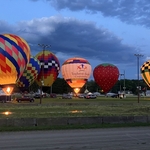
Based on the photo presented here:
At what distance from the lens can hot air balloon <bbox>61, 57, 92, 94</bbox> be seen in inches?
3014

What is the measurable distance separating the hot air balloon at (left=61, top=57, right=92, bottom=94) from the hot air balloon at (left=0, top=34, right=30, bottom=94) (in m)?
25.6

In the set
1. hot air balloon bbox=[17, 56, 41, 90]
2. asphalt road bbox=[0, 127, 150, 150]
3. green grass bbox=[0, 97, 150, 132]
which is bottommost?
asphalt road bbox=[0, 127, 150, 150]

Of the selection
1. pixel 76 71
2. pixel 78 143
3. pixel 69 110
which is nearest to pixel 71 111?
pixel 69 110

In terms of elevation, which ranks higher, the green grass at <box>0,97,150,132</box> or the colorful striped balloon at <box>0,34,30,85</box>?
the colorful striped balloon at <box>0,34,30,85</box>

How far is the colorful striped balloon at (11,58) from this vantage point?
49.0 meters

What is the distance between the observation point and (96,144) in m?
11.9

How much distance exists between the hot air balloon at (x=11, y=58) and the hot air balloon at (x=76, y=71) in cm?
2560

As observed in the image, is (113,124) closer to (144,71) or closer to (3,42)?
(3,42)

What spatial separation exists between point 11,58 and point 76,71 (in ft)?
94.1

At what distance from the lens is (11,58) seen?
49.4 meters

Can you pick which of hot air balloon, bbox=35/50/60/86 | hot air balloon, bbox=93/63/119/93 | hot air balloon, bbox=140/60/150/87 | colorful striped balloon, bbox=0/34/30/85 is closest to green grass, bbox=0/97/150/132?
colorful striped balloon, bbox=0/34/30/85

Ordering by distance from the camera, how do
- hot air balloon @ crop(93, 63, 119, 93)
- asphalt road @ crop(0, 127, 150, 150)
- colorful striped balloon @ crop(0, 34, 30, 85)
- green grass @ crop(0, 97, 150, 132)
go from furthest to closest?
1. hot air balloon @ crop(93, 63, 119, 93)
2. colorful striped balloon @ crop(0, 34, 30, 85)
3. green grass @ crop(0, 97, 150, 132)
4. asphalt road @ crop(0, 127, 150, 150)

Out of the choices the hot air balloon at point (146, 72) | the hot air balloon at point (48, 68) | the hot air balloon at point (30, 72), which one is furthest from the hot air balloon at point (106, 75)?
the hot air balloon at point (30, 72)

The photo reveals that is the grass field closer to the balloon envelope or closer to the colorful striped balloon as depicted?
the colorful striped balloon
